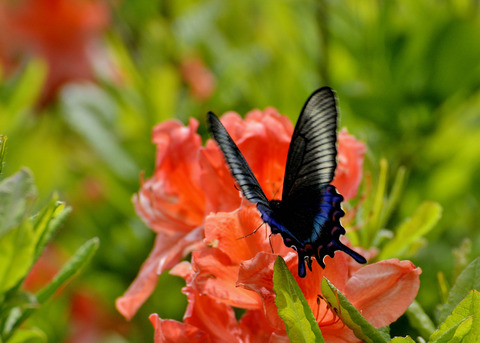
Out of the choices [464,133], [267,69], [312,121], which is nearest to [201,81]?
[267,69]

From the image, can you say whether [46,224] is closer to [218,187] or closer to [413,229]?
[218,187]

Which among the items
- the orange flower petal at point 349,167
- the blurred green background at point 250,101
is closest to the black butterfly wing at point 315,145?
the orange flower petal at point 349,167

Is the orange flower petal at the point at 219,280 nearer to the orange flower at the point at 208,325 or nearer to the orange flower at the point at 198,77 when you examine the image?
the orange flower at the point at 208,325

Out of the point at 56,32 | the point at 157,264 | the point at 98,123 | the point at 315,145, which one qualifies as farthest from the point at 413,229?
the point at 56,32

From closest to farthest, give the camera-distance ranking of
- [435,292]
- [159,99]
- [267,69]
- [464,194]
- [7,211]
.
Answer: [7,211], [435,292], [464,194], [159,99], [267,69]

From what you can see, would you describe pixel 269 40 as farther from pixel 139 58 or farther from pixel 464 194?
pixel 464 194

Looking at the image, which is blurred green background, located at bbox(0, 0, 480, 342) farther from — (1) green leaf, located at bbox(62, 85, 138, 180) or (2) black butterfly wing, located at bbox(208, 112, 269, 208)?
(2) black butterfly wing, located at bbox(208, 112, 269, 208)
